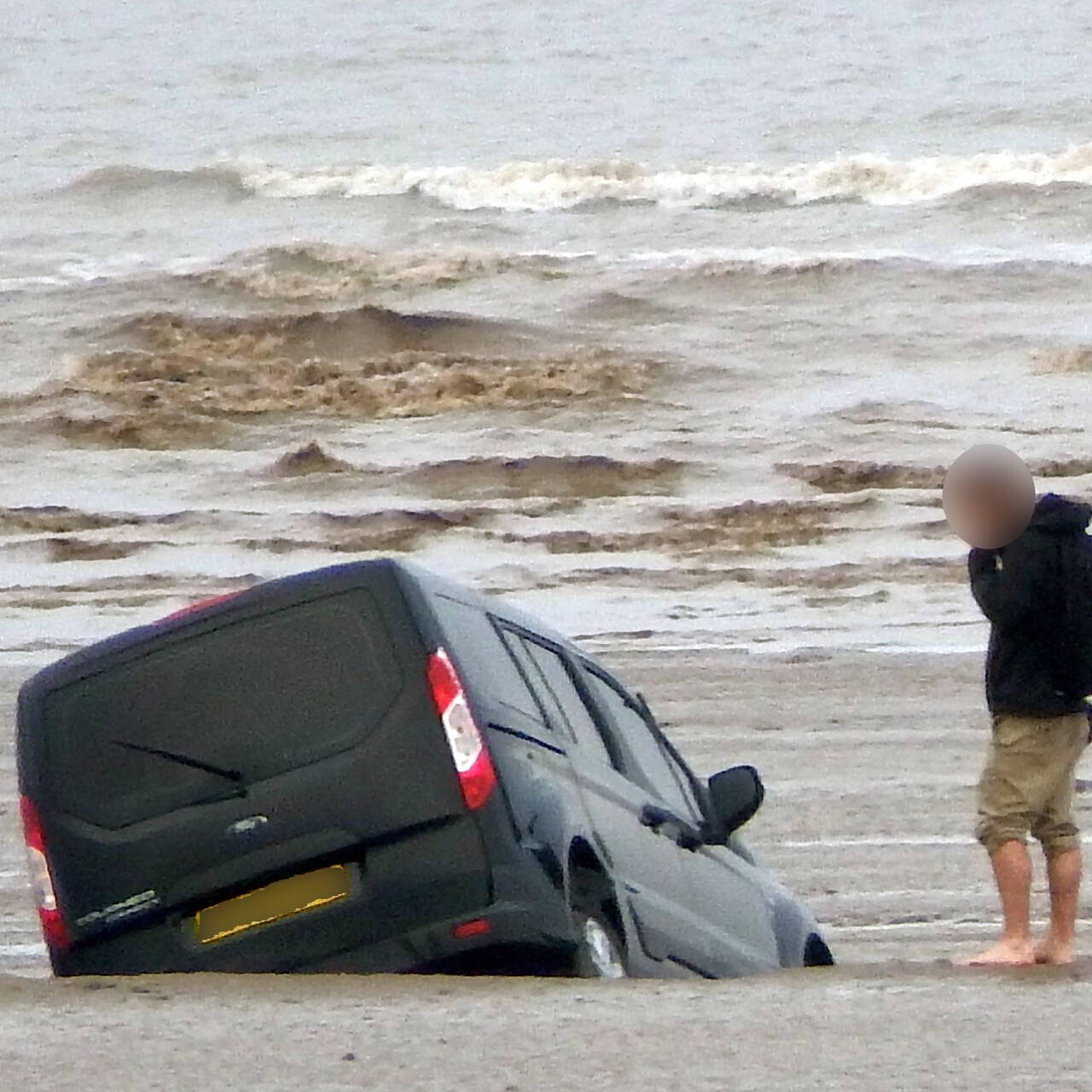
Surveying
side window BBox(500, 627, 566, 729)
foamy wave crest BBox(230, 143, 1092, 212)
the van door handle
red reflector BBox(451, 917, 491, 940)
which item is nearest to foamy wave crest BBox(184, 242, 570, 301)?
foamy wave crest BBox(230, 143, 1092, 212)

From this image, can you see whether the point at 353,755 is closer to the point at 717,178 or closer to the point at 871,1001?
the point at 871,1001

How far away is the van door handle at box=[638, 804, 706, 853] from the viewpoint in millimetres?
6887

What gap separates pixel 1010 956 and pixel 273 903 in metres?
2.16

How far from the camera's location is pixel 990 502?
260 inches

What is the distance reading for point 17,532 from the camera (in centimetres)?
2427

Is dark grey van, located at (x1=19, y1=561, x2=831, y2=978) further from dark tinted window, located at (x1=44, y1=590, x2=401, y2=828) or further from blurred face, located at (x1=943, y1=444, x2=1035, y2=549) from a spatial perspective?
blurred face, located at (x1=943, y1=444, x2=1035, y2=549)

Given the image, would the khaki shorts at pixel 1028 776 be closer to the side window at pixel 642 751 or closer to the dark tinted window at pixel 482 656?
the side window at pixel 642 751

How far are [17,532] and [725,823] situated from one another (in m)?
17.9

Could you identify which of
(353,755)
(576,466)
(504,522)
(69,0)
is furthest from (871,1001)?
(69,0)

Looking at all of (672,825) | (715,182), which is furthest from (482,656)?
(715,182)

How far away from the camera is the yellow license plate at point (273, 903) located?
19.6 feet

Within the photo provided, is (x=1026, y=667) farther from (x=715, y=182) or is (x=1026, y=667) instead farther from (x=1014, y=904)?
(x=715, y=182)

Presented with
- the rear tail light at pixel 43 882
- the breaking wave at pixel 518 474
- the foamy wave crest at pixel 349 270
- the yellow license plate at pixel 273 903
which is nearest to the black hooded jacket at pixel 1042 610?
the yellow license plate at pixel 273 903

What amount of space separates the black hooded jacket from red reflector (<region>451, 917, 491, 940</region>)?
172 centimetres
